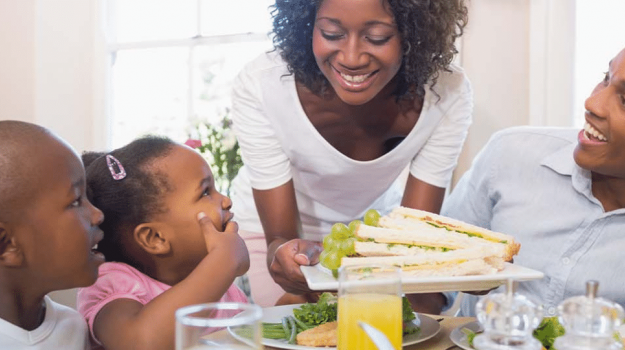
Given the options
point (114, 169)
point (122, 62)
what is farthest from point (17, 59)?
point (114, 169)

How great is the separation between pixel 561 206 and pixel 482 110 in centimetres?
139

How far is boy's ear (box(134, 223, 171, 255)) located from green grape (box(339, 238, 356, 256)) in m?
0.55

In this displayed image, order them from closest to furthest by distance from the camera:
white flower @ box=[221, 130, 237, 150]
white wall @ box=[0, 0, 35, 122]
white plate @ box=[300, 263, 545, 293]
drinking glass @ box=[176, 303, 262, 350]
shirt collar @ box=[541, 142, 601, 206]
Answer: drinking glass @ box=[176, 303, 262, 350], white plate @ box=[300, 263, 545, 293], shirt collar @ box=[541, 142, 601, 206], white flower @ box=[221, 130, 237, 150], white wall @ box=[0, 0, 35, 122]

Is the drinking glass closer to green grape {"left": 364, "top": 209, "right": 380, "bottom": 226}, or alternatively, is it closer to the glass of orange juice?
the glass of orange juice

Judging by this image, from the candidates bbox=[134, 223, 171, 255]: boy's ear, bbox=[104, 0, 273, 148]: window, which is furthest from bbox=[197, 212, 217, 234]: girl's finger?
bbox=[104, 0, 273, 148]: window

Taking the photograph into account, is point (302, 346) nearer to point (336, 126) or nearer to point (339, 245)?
point (339, 245)

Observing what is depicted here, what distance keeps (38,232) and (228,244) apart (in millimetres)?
464

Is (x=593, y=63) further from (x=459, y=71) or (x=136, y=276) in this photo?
(x=136, y=276)

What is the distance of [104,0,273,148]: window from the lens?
4.51 metres

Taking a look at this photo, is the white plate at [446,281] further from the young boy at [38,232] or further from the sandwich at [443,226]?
the young boy at [38,232]

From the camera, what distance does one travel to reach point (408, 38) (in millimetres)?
2297

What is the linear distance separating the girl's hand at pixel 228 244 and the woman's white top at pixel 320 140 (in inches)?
22.3

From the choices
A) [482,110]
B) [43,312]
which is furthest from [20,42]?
[43,312]

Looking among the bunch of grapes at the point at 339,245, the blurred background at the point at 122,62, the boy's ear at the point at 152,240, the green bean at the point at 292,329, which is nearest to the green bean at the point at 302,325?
the green bean at the point at 292,329
